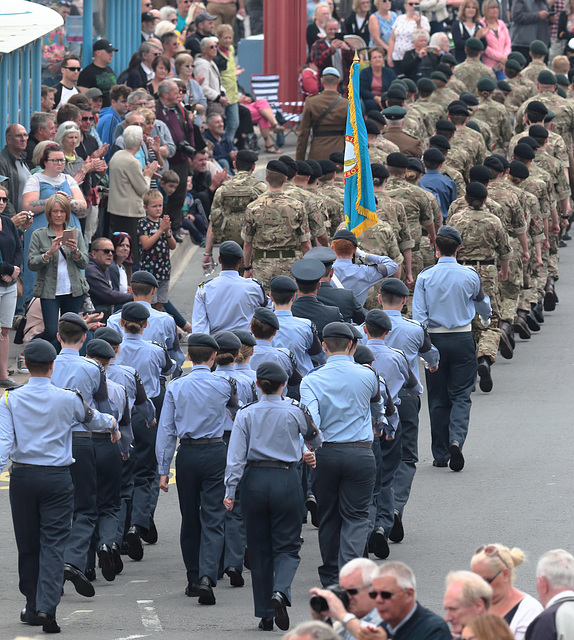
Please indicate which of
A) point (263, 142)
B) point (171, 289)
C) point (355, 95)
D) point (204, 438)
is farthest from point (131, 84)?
point (204, 438)

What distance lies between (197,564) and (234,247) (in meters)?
3.20

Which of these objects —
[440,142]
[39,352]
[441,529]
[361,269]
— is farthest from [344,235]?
[440,142]

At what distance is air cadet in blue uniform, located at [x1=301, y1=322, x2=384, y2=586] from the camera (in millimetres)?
9914

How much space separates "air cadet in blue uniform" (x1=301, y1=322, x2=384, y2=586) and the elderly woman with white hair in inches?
262

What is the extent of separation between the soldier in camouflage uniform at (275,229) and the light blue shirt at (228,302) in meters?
2.21

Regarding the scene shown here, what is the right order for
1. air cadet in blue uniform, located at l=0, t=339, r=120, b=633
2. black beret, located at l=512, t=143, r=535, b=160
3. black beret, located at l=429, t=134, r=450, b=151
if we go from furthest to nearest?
black beret, located at l=429, t=134, r=450, b=151
black beret, located at l=512, t=143, r=535, b=160
air cadet in blue uniform, located at l=0, t=339, r=120, b=633

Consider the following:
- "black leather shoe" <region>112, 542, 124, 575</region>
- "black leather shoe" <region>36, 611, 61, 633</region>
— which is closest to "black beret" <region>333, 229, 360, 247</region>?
"black leather shoe" <region>112, 542, 124, 575</region>

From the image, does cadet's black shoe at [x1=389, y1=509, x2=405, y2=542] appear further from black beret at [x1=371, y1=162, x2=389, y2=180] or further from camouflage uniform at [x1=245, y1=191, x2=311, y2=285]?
black beret at [x1=371, y1=162, x2=389, y2=180]

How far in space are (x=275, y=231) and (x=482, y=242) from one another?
2066 mm

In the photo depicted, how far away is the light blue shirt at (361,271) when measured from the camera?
1362cm

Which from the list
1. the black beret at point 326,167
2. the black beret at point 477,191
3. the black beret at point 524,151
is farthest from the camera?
the black beret at point 524,151

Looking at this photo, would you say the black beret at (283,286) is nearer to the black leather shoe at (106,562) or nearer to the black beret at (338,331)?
the black beret at (338,331)

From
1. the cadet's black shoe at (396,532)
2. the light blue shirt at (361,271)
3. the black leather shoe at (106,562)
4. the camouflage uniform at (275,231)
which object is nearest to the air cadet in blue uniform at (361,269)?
the light blue shirt at (361,271)

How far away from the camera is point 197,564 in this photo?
10.2 meters
